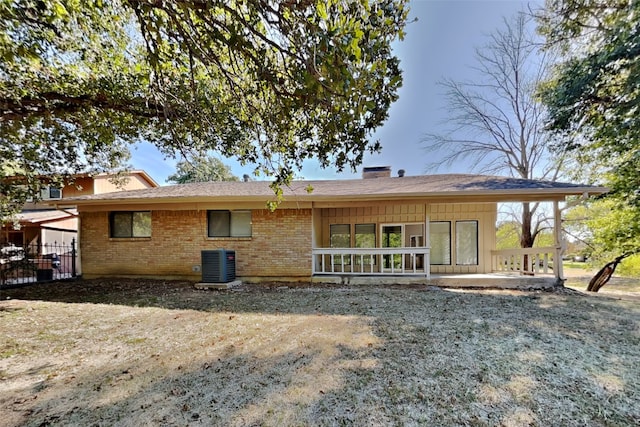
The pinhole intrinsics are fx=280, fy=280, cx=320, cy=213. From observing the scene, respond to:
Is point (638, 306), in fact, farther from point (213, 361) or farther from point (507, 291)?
point (213, 361)

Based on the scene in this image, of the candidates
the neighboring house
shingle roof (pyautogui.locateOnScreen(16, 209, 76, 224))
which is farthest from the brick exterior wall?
shingle roof (pyautogui.locateOnScreen(16, 209, 76, 224))

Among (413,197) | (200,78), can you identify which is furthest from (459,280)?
(200,78)

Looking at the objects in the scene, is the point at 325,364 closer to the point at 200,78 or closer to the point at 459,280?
the point at 200,78

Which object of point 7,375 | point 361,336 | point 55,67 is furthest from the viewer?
point 55,67

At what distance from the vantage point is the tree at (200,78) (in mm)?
2807

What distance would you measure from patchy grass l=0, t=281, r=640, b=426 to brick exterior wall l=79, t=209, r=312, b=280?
112 inches

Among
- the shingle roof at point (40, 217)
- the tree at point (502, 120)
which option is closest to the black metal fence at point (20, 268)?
the shingle roof at point (40, 217)

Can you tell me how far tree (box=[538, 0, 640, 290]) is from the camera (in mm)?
7031

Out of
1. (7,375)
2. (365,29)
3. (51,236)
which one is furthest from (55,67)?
(51,236)

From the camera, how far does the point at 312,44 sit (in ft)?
9.02

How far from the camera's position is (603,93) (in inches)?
320

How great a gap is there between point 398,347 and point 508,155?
15.3 meters

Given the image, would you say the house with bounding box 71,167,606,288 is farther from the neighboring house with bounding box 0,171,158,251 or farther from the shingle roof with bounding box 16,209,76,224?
the shingle roof with bounding box 16,209,76,224

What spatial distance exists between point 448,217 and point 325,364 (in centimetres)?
813
